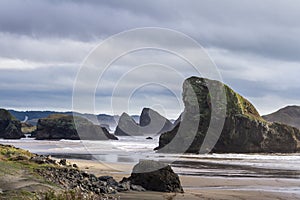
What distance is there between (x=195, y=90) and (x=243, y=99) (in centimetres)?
1300

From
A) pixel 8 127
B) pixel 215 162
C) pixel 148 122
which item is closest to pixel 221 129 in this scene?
pixel 148 122

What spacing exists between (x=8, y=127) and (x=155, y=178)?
148 meters

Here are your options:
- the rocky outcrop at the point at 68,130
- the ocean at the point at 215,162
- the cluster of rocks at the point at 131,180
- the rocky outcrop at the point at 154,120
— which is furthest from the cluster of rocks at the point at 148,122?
the cluster of rocks at the point at 131,180

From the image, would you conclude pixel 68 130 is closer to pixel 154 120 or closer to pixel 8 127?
pixel 8 127

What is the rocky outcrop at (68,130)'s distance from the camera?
491 feet

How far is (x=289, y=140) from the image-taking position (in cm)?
9319

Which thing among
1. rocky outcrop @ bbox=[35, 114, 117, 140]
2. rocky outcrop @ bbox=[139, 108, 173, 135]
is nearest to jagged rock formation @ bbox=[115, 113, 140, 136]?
rocky outcrop @ bbox=[139, 108, 173, 135]

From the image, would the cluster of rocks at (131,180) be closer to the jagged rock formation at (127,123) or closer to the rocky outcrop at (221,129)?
the jagged rock formation at (127,123)

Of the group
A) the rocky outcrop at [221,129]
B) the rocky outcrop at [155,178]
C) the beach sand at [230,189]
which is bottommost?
the beach sand at [230,189]

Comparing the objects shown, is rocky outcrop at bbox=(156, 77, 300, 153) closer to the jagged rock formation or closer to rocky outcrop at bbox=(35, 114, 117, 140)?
the jagged rock formation

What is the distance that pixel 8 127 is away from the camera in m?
166

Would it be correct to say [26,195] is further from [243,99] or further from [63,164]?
[243,99]

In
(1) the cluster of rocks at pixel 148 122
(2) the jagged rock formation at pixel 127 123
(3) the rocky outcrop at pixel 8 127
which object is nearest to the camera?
(2) the jagged rock formation at pixel 127 123

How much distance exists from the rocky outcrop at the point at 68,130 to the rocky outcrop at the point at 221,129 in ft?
201
